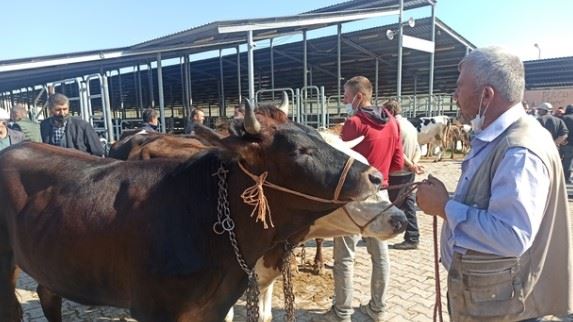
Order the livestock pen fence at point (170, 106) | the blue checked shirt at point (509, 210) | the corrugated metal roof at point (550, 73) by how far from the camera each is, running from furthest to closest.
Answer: the corrugated metal roof at point (550, 73)
the livestock pen fence at point (170, 106)
the blue checked shirt at point (509, 210)

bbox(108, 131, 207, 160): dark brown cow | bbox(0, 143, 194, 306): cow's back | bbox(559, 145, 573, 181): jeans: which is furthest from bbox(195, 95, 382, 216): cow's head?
bbox(559, 145, 573, 181): jeans

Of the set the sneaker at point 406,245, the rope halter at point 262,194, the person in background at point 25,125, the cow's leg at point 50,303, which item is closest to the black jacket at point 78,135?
the cow's leg at point 50,303

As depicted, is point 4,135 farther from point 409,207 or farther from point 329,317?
point 409,207

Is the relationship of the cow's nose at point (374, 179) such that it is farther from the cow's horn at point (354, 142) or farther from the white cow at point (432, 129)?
the white cow at point (432, 129)

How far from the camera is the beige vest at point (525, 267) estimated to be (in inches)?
63.6

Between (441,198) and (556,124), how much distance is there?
8.88 metres

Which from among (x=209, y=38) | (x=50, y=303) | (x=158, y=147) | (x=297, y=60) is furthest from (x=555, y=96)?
(x=50, y=303)

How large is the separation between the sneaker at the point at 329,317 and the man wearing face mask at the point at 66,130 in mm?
3606

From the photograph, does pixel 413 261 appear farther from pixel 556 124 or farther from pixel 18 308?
pixel 556 124

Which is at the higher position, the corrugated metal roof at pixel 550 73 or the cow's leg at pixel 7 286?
the corrugated metal roof at pixel 550 73

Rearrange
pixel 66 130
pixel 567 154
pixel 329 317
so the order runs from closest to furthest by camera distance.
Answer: pixel 329 317
pixel 66 130
pixel 567 154

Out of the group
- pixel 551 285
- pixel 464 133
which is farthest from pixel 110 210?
pixel 464 133

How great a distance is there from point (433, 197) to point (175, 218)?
1387 mm

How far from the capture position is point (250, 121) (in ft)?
6.71
